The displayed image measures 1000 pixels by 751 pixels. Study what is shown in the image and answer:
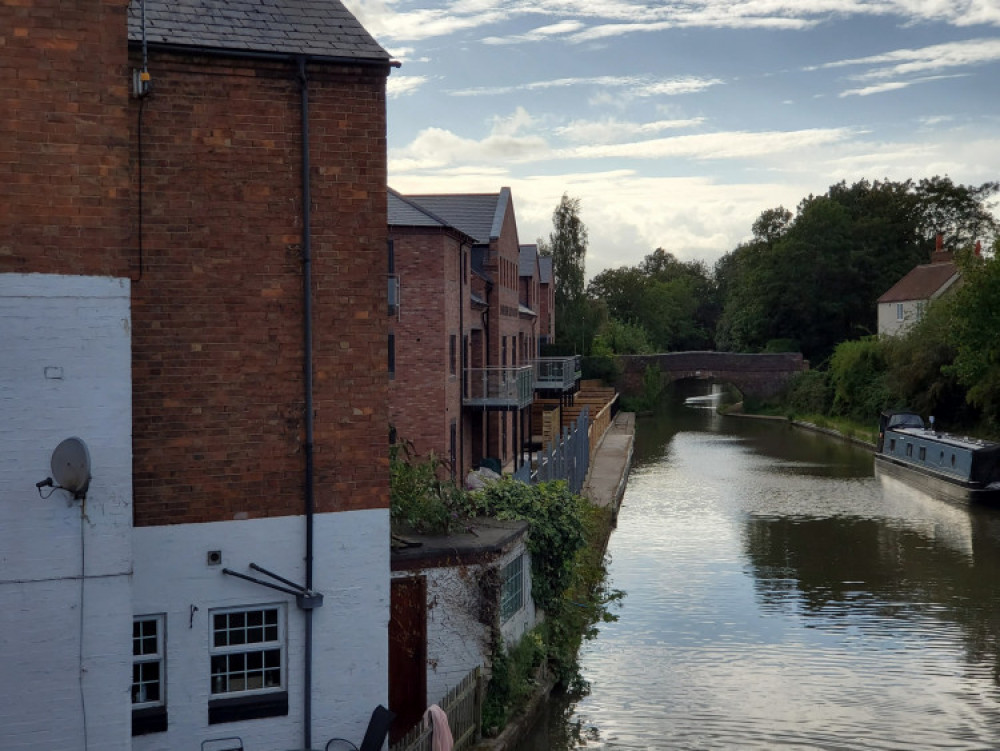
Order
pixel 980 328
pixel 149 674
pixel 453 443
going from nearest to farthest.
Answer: pixel 149 674 → pixel 453 443 → pixel 980 328

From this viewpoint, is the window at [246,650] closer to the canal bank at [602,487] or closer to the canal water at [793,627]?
the canal bank at [602,487]

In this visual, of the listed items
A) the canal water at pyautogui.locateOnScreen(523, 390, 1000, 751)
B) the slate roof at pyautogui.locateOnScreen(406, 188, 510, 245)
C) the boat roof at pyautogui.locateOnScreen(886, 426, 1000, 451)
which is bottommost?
the canal water at pyautogui.locateOnScreen(523, 390, 1000, 751)

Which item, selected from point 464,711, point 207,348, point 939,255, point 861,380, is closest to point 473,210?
point 464,711

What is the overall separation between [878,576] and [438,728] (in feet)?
42.8

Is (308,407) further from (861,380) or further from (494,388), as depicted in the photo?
(861,380)

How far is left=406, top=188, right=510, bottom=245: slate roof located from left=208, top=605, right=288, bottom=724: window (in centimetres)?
2083

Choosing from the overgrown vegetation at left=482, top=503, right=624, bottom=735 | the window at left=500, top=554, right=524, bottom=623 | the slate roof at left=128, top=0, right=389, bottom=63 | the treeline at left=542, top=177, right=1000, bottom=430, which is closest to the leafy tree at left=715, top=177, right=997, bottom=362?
the treeline at left=542, top=177, right=1000, bottom=430

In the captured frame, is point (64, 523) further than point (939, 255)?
No

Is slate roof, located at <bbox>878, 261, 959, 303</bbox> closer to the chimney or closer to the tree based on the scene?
the chimney

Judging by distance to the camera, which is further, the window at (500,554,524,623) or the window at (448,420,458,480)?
the window at (448,420,458,480)

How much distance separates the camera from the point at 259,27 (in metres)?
8.82

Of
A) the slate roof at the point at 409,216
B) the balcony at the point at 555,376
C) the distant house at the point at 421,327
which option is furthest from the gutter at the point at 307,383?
the balcony at the point at 555,376

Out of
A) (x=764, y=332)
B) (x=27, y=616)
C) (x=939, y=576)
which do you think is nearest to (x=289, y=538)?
(x=27, y=616)

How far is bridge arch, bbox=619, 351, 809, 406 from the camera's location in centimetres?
6069
